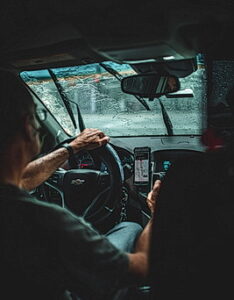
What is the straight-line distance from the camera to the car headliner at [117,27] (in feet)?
4.99

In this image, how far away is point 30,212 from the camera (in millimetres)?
1401

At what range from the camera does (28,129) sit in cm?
151

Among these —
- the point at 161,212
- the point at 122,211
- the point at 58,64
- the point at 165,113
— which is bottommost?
the point at 122,211

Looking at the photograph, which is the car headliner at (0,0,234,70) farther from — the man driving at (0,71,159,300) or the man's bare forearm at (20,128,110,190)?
the man's bare forearm at (20,128,110,190)

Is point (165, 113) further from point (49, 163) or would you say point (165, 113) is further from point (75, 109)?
point (49, 163)

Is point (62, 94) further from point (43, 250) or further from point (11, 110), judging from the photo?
point (43, 250)

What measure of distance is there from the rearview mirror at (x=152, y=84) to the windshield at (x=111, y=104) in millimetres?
1634

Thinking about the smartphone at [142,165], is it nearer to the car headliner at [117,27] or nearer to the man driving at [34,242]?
the car headliner at [117,27]

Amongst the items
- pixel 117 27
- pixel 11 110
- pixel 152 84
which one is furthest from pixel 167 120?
pixel 11 110

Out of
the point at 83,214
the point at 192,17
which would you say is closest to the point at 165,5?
the point at 192,17

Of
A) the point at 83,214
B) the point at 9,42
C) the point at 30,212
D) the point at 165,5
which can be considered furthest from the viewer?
the point at 83,214

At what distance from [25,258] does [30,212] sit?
160 millimetres

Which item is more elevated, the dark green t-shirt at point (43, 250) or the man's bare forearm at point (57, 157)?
the man's bare forearm at point (57, 157)

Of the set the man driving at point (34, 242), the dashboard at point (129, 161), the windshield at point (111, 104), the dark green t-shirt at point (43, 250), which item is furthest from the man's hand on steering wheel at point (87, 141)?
the windshield at point (111, 104)
